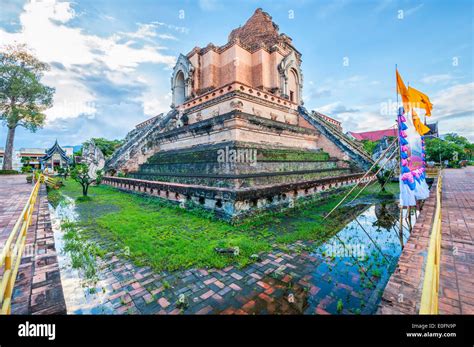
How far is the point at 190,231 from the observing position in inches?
214

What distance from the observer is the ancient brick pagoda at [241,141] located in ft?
24.4

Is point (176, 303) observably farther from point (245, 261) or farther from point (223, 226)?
point (223, 226)

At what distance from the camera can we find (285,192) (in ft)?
25.2

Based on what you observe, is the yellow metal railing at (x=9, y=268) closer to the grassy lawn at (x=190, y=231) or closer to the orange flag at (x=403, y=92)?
the grassy lawn at (x=190, y=231)

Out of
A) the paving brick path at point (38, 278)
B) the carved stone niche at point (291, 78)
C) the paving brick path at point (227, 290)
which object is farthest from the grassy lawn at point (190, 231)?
the carved stone niche at point (291, 78)

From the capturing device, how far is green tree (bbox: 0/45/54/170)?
24188 mm

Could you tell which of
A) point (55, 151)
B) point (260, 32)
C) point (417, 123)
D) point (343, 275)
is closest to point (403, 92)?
point (417, 123)

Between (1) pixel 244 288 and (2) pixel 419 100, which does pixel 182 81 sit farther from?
(1) pixel 244 288

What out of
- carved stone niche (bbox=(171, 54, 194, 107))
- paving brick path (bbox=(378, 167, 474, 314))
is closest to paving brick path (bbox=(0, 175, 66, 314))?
paving brick path (bbox=(378, 167, 474, 314))

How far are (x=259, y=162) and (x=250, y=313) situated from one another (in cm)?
618

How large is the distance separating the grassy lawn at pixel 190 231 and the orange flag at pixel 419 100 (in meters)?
3.93

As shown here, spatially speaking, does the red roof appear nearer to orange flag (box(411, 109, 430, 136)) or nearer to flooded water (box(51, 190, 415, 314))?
orange flag (box(411, 109, 430, 136))

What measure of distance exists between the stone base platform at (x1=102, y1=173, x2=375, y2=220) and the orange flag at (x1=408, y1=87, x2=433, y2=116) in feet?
8.89

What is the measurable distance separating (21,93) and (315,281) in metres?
35.3
